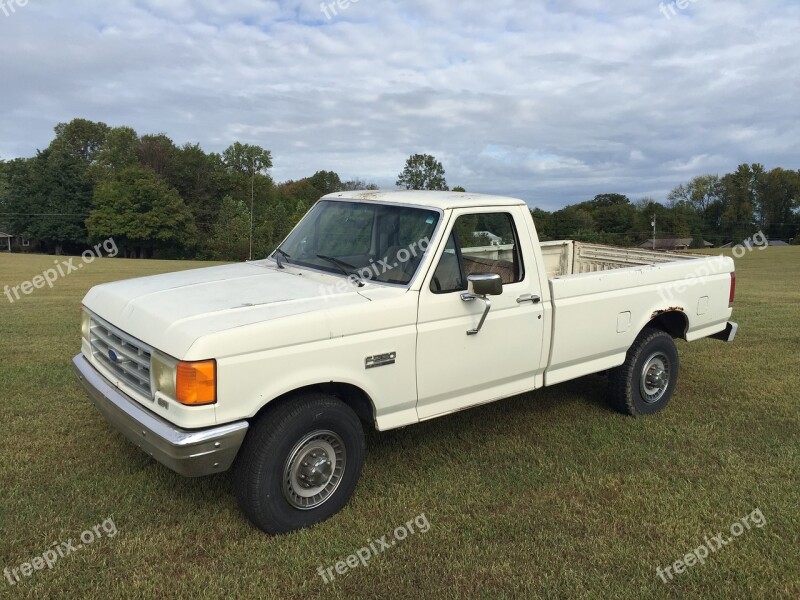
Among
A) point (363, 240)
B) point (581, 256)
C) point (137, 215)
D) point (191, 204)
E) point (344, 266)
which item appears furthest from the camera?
point (191, 204)

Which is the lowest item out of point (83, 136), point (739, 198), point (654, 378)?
point (654, 378)

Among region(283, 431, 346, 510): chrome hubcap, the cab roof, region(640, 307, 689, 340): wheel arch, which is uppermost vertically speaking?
the cab roof

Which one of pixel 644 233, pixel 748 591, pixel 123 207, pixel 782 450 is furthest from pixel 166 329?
pixel 644 233

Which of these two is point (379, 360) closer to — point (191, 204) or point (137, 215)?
point (137, 215)

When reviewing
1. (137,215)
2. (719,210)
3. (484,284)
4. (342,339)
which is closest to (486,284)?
(484,284)

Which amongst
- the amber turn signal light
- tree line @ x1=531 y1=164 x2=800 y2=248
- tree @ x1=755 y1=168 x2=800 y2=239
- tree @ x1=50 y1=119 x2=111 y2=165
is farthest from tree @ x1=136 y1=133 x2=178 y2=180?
tree @ x1=755 y1=168 x2=800 y2=239

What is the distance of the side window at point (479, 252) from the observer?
4242mm

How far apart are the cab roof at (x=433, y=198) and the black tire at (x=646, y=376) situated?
1861 millimetres

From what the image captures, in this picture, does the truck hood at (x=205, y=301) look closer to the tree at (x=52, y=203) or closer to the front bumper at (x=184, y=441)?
the front bumper at (x=184, y=441)

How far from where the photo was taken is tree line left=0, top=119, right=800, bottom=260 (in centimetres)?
6544

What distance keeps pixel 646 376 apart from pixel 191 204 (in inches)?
2940

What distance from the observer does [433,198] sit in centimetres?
465

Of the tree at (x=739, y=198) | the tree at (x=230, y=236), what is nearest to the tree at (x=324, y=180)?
the tree at (x=230, y=236)

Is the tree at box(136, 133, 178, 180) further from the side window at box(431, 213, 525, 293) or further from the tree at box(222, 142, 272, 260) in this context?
the side window at box(431, 213, 525, 293)
